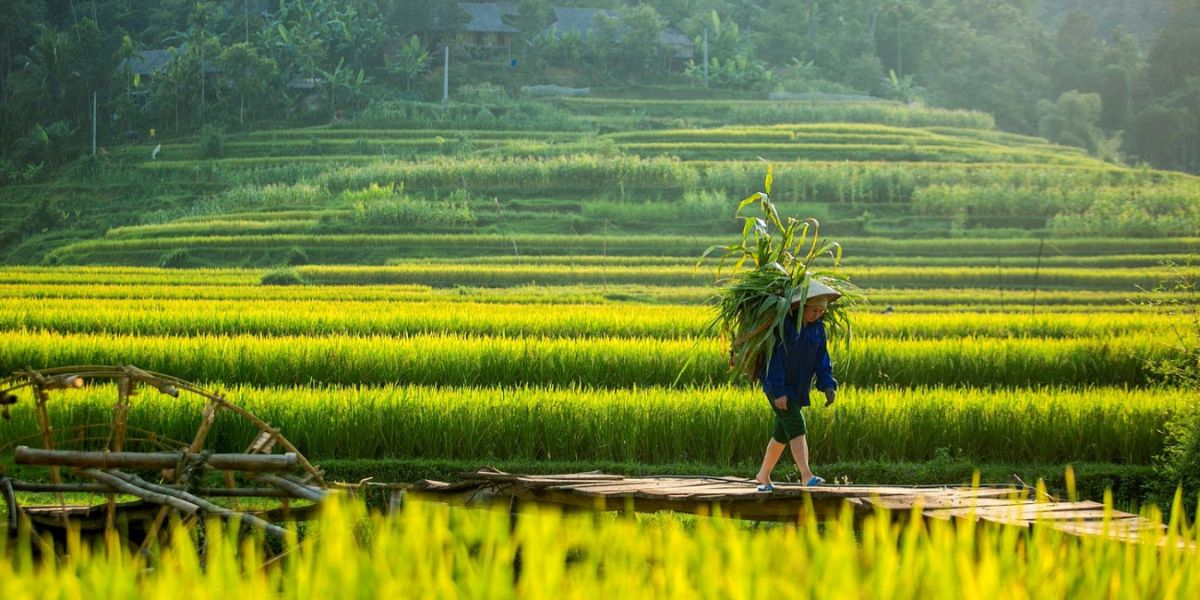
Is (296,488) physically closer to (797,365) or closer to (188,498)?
(188,498)

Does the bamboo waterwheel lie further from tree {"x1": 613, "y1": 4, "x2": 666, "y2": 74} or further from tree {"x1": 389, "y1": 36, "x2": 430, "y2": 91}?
tree {"x1": 613, "y1": 4, "x2": 666, "y2": 74}

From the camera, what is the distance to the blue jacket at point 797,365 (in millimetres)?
5340

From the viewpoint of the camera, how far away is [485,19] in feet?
119

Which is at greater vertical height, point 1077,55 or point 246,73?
point 1077,55

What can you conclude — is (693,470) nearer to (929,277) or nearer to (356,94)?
(929,277)

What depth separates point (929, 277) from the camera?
66.8 ft

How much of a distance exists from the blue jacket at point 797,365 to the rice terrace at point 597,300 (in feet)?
0.06

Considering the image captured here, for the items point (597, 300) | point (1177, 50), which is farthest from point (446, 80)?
point (1177, 50)

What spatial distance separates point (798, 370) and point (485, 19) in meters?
32.0

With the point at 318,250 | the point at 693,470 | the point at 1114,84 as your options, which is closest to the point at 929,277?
the point at 318,250

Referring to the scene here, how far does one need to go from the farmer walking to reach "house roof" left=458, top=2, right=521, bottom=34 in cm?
3084

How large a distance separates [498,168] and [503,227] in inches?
109

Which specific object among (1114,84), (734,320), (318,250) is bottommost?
(318,250)

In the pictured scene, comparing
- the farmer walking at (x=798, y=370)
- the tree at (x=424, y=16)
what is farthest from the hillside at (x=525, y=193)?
the farmer walking at (x=798, y=370)
